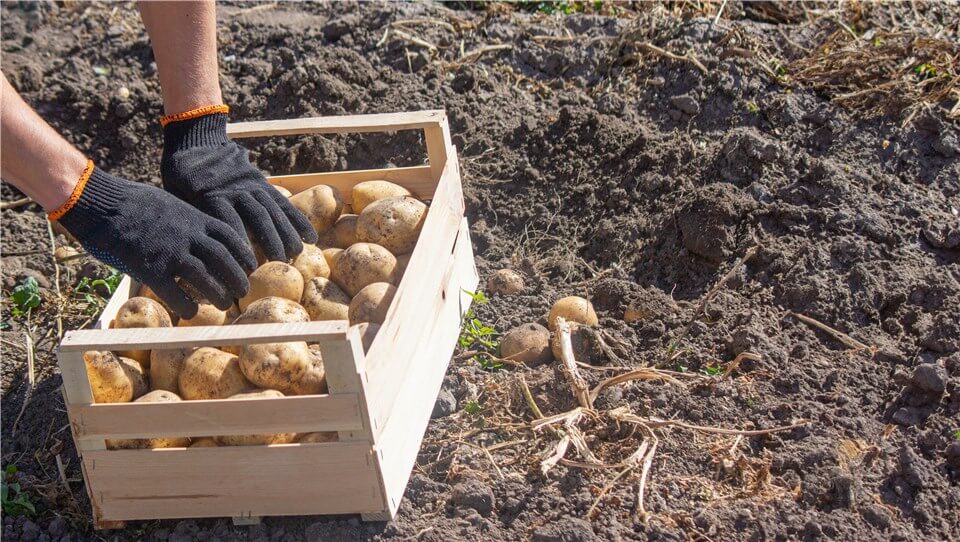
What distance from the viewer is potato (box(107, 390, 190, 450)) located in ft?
8.17

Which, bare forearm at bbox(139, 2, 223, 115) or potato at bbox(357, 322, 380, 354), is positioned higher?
bare forearm at bbox(139, 2, 223, 115)

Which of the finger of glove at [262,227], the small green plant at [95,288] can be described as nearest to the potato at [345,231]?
the finger of glove at [262,227]

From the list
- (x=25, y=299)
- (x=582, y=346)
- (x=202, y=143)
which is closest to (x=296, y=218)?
(x=202, y=143)

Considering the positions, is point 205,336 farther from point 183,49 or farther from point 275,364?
point 183,49

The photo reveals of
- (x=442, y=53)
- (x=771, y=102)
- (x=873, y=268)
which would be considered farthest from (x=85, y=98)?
(x=873, y=268)

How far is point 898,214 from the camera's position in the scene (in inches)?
138

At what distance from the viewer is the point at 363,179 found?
345cm

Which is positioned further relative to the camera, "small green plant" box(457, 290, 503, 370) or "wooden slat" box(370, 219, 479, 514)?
"small green plant" box(457, 290, 503, 370)

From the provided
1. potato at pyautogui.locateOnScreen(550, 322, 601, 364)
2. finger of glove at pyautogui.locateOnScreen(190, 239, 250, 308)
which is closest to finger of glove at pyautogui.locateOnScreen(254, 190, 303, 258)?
finger of glove at pyautogui.locateOnScreen(190, 239, 250, 308)

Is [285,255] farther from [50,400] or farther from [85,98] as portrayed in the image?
[85,98]

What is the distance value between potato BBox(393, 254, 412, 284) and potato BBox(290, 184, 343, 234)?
0.33 metres

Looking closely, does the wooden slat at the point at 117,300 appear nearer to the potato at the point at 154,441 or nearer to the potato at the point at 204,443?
the potato at the point at 154,441

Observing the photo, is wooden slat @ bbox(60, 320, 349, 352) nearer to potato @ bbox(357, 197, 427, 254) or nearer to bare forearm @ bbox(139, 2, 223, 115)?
potato @ bbox(357, 197, 427, 254)

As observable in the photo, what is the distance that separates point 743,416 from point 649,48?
1.96 m
